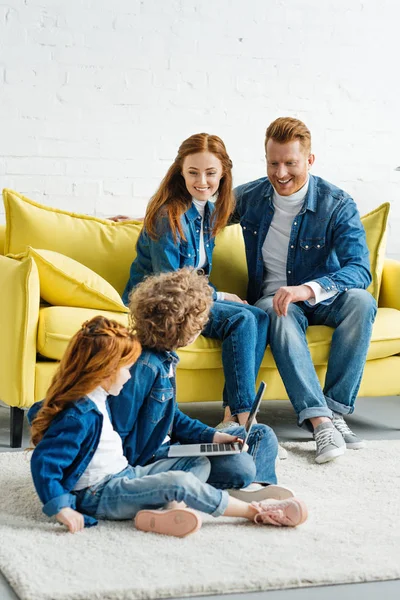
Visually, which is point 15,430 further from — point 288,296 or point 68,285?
point 288,296

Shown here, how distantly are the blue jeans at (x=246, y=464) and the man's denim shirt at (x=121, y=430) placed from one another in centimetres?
6

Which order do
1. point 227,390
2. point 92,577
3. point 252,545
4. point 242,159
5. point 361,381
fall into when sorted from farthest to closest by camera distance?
1. point 242,159
2. point 361,381
3. point 227,390
4. point 252,545
5. point 92,577

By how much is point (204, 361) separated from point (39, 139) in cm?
133

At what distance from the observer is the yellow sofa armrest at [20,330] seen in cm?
271

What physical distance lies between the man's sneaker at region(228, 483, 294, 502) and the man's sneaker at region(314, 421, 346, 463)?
49cm

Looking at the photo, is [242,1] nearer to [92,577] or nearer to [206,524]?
[206,524]

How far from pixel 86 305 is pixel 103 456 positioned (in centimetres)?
91

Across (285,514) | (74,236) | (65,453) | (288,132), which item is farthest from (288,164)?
(65,453)

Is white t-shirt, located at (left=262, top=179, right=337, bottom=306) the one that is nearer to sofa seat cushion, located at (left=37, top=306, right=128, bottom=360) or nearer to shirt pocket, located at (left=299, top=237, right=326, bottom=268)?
shirt pocket, located at (left=299, top=237, right=326, bottom=268)

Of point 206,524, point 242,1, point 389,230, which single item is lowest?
point 206,524

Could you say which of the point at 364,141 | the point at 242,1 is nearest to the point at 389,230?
the point at 364,141

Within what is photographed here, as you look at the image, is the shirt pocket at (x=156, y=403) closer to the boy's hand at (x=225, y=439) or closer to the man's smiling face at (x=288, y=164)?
the boy's hand at (x=225, y=439)

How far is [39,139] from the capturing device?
371 centimetres

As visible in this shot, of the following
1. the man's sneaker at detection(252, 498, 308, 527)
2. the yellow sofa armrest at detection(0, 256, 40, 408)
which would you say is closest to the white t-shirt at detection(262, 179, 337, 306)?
the yellow sofa armrest at detection(0, 256, 40, 408)
